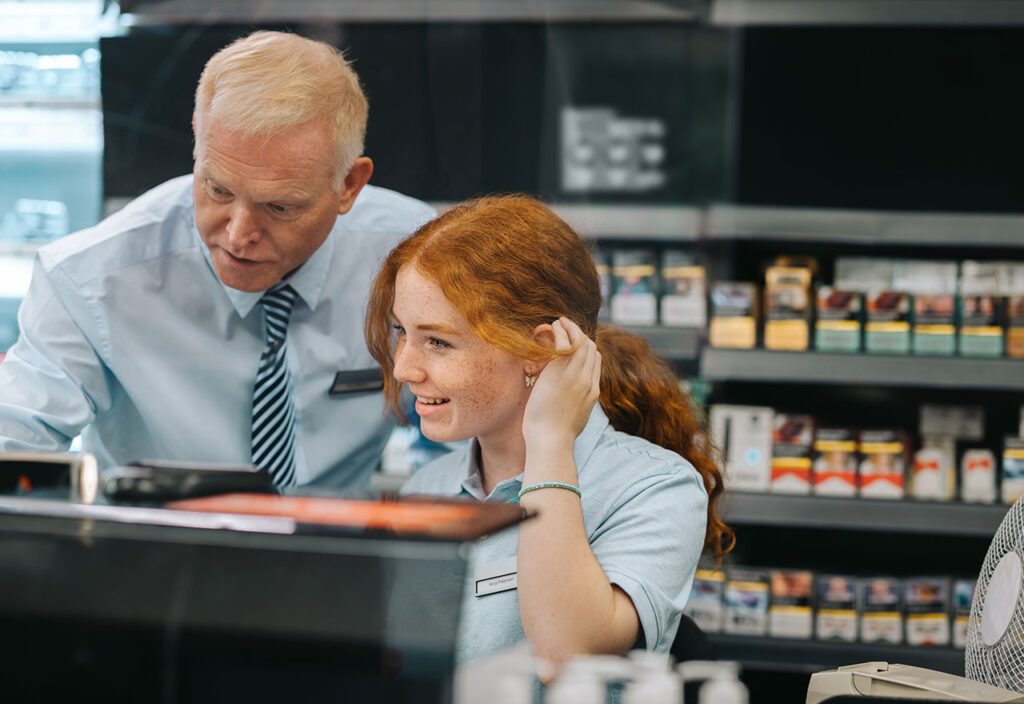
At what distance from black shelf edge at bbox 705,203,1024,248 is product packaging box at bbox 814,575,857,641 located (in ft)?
3.54

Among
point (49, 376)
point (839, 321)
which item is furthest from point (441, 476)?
point (839, 321)

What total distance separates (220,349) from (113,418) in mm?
262

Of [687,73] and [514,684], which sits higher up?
[687,73]

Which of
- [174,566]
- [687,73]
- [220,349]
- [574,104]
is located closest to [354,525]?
[174,566]

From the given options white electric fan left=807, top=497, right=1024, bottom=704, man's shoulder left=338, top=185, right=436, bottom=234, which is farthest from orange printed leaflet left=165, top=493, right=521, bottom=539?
man's shoulder left=338, top=185, right=436, bottom=234

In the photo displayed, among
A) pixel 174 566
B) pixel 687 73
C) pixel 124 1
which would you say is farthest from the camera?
pixel 687 73

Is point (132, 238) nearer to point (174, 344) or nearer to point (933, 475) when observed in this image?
point (174, 344)

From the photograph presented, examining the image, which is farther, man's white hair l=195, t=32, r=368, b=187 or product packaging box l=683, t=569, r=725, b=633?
product packaging box l=683, t=569, r=725, b=633

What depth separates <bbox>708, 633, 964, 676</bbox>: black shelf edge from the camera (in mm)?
3559

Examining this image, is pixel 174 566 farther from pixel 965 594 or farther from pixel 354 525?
pixel 965 594

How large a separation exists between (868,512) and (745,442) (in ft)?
1.37

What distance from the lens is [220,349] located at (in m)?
2.29

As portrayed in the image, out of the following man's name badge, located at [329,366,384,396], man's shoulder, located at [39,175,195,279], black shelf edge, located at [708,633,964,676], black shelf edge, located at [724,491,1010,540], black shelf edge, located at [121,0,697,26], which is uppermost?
black shelf edge, located at [121,0,697,26]

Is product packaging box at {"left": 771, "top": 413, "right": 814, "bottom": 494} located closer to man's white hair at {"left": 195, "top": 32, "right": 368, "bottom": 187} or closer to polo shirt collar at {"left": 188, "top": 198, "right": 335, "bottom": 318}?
polo shirt collar at {"left": 188, "top": 198, "right": 335, "bottom": 318}
